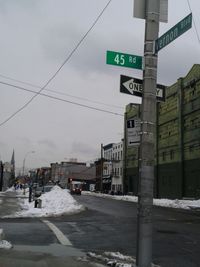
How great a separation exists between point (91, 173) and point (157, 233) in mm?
148128

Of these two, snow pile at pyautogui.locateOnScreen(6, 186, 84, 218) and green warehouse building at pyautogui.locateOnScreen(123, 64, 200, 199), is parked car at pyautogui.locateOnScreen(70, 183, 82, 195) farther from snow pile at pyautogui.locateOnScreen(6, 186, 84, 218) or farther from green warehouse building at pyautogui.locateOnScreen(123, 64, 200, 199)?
snow pile at pyautogui.locateOnScreen(6, 186, 84, 218)

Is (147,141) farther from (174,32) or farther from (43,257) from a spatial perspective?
(43,257)

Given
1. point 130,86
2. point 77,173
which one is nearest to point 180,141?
point 130,86

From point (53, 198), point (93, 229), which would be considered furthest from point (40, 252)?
point (53, 198)

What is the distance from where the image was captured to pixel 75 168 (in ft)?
559

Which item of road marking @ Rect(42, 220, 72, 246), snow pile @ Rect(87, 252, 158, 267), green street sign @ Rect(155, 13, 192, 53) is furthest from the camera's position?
road marking @ Rect(42, 220, 72, 246)

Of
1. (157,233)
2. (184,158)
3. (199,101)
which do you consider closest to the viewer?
(157,233)

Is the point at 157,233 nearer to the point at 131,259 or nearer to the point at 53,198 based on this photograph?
the point at 131,259

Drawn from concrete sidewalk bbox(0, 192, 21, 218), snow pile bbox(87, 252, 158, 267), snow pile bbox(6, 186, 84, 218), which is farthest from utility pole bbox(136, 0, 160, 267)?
concrete sidewalk bbox(0, 192, 21, 218)

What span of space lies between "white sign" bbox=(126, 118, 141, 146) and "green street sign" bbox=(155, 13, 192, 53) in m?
1.39

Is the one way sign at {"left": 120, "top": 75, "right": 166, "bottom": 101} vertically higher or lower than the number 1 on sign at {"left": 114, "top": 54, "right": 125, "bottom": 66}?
lower

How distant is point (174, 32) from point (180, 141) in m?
53.0

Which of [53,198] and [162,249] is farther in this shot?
[53,198]

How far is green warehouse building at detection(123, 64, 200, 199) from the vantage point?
57.2m
